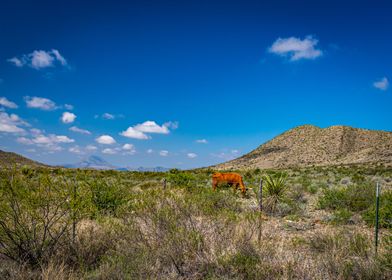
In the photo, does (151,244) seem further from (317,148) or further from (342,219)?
(317,148)

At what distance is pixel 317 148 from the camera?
80.6 meters

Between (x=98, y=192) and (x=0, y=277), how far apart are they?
5.13 meters

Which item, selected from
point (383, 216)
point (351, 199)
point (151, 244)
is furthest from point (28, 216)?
point (351, 199)

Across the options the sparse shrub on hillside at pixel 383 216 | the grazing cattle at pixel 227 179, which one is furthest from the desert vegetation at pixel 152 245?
the grazing cattle at pixel 227 179

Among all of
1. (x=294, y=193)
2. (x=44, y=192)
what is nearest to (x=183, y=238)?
(x=44, y=192)

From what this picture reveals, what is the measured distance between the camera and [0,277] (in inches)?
215

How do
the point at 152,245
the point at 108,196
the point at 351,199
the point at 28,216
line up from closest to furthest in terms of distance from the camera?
1. the point at 28,216
2. the point at 152,245
3. the point at 108,196
4. the point at 351,199

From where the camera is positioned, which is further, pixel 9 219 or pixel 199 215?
pixel 199 215

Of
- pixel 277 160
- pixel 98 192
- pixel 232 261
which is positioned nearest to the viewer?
pixel 232 261

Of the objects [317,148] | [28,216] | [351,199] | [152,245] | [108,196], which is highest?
[317,148]

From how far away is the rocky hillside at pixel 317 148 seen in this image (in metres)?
70.0

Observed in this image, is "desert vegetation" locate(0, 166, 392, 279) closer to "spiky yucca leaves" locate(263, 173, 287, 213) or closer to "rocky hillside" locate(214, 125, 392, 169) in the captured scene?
"spiky yucca leaves" locate(263, 173, 287, 213)

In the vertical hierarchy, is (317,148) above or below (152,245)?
above

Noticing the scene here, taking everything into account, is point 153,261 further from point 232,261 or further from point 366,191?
point 366,191
